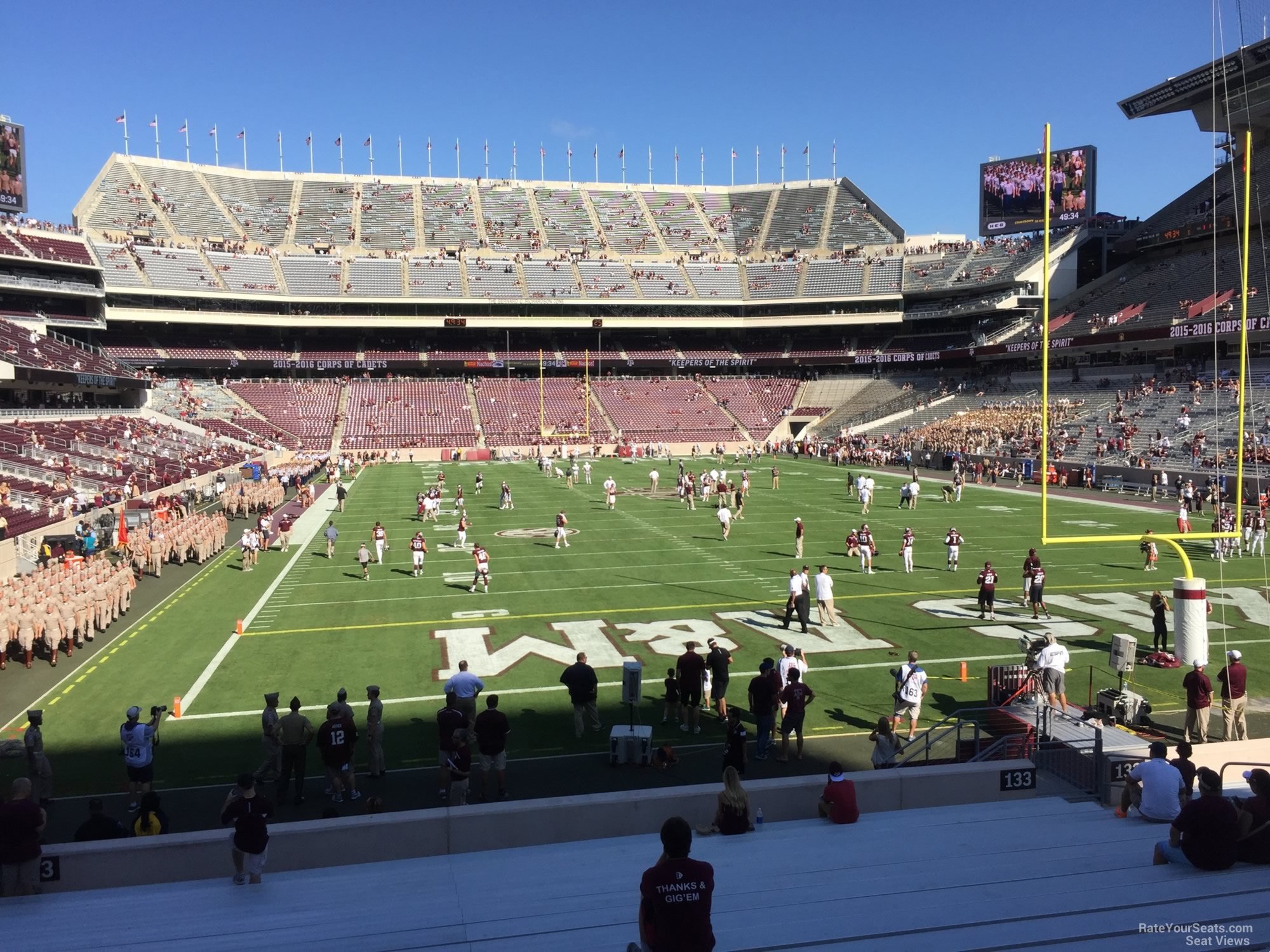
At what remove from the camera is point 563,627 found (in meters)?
16.1

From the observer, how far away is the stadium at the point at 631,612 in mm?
6043

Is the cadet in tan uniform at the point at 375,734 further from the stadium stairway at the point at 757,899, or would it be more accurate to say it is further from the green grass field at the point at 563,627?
the stadium stairway at the point at 757,899

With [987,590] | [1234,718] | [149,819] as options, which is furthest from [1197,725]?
[149,819]

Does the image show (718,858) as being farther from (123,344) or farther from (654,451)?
(123,344)

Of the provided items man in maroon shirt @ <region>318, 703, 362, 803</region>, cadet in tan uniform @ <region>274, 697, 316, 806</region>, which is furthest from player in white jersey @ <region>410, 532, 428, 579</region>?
man in maroon shirt @ <region>318, 703, 362, 803</region>

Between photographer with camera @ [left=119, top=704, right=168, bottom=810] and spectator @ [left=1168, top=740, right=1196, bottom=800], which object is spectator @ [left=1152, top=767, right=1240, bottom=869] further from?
photographer with camera @ [left=119, top=704, right=168, bottom=810]

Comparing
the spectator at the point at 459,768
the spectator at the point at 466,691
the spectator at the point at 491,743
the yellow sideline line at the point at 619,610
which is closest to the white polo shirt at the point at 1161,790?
the spectator at the point at 491,743

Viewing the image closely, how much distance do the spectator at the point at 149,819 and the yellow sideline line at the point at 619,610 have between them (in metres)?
8.20

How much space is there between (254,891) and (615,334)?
76434 millimetres

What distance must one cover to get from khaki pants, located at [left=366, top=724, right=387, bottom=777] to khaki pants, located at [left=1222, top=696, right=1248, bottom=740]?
9087 mm

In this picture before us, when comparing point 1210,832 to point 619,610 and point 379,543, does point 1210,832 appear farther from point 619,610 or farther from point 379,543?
point 379,543

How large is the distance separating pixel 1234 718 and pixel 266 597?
54.8 ft

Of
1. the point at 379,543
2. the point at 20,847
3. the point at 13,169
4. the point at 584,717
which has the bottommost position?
the point at 584,717

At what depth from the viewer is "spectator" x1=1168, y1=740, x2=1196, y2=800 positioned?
7168 millimetres
